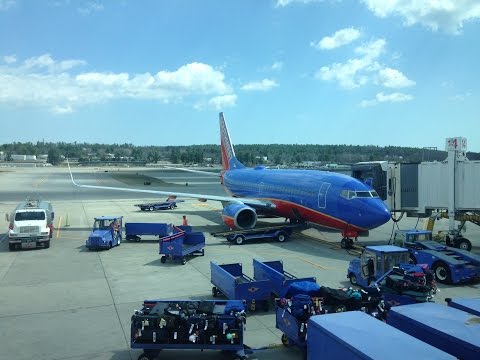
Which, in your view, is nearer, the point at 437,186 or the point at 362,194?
the point at 362,194

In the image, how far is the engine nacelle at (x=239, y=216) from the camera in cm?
2990

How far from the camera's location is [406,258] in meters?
17.4

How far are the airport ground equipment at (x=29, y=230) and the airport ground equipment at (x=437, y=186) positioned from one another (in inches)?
737

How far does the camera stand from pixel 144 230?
28.7m

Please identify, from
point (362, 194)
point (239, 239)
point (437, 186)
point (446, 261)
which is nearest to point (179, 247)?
point (239, 239)

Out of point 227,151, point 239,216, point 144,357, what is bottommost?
point 144,357

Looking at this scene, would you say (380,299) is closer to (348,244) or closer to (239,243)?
(348,244)

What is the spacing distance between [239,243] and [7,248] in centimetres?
1299

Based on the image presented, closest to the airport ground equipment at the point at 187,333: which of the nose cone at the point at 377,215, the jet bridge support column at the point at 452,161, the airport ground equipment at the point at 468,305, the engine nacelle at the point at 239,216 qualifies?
Result: the airport ground equipment at the point at 468,305

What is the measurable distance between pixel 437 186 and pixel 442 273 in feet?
29.1

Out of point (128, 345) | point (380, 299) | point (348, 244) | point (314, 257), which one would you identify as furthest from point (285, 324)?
point (348, 244)

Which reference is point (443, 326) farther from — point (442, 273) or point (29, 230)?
point (29, 230)

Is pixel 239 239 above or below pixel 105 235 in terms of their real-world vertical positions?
below

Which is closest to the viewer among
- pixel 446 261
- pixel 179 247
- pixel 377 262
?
pixel 377 262
